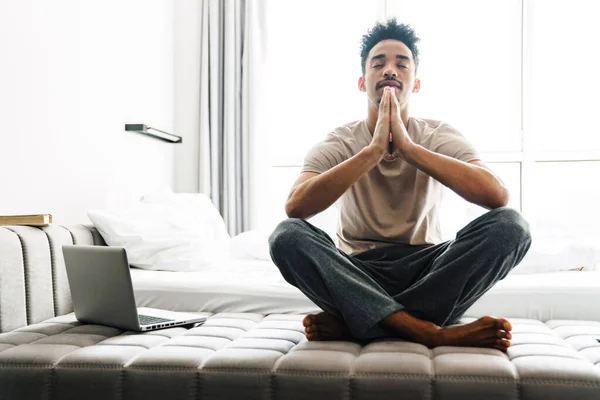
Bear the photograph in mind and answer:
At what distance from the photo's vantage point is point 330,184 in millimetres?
1827

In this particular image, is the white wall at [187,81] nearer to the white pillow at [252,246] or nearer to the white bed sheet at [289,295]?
the white pillow at [252,246]

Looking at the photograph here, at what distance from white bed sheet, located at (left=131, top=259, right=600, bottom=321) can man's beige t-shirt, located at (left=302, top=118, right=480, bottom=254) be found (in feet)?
0.87

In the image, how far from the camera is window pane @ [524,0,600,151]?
3.97 metres

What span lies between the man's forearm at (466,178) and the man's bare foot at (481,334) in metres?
0.36

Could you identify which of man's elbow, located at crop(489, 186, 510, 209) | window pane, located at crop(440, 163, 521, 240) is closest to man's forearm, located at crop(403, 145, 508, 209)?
man's elbow, located at crop(489, 186, 510, 209)

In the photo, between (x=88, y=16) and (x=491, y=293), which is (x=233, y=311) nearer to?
(x=491, y=293)

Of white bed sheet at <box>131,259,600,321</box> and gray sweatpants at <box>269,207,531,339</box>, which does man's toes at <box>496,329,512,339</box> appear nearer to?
gray sweatpants at <box>269,207,531,339</box>

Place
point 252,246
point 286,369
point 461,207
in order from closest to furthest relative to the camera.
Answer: point 286,369 < point 252,246 < point 461,207

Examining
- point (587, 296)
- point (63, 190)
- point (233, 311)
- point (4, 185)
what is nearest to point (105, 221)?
point (63, 190)

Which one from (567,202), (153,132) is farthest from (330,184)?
(567,202)

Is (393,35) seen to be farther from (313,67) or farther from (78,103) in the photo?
(313,67)

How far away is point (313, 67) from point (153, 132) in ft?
4.00

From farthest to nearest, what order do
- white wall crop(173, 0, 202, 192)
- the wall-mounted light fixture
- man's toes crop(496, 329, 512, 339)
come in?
white wall crop(173, 0, 202, 192), the wall-mounted light fixture, man's toes crop(496, 329, 512, 339)

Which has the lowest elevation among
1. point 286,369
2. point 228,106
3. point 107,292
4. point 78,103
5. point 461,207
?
point 286,369
